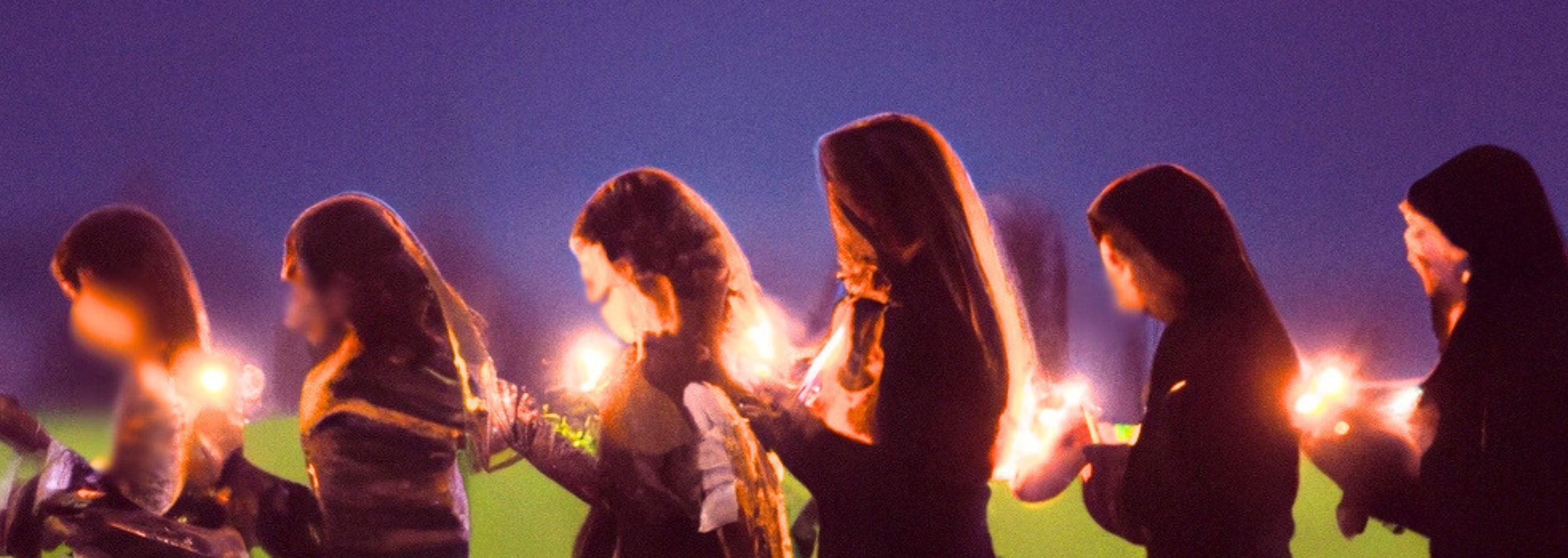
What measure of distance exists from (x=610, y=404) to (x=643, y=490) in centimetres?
23

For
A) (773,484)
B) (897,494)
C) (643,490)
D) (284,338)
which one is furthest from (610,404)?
(284,338)

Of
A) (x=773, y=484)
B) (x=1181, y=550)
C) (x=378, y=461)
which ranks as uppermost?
(x=378, y=461)

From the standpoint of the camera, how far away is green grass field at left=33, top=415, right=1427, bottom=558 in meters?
5.50

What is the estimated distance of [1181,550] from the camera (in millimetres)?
2527

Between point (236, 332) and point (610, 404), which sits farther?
point (236, 332)

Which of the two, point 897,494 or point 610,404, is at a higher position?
point 610,404

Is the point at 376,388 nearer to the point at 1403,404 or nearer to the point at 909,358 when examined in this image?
the point at 909,358

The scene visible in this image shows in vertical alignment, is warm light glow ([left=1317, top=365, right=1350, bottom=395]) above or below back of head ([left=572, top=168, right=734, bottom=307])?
below

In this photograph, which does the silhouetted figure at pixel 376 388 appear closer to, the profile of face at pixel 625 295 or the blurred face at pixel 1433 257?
the profile of face at pixel 625 295

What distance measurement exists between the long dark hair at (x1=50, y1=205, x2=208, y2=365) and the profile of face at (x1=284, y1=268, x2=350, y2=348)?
371 mm

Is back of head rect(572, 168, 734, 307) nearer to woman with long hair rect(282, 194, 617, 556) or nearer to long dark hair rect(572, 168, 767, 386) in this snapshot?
long dark hair rect(572, 168, 767, 386)

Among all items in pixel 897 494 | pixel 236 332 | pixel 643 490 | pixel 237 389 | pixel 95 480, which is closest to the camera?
pixel 897 494

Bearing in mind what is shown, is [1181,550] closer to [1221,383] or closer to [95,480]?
[1221,383]

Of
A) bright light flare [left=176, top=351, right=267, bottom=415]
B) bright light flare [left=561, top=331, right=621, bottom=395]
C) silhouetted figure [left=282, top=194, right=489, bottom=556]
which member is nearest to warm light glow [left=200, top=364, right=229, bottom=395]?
bright light flare [left=176, top=351, right=267, bottom=415]
